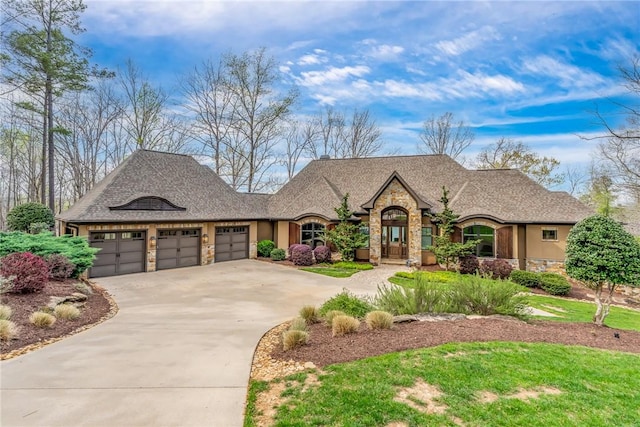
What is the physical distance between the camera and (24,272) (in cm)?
859

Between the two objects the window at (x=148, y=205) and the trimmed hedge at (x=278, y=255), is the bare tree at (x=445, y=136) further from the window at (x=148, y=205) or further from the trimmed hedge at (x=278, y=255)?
the window at (x=148, y=205)

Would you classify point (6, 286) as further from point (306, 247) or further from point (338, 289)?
point (306, 247)

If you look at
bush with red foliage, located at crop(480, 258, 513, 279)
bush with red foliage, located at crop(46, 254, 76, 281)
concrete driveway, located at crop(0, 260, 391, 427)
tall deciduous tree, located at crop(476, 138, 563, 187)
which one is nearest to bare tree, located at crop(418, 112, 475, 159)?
tall deciduous tree, located at crop(476, 138, 563, 187)

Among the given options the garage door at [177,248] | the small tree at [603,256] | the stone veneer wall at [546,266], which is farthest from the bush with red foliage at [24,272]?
the stone veneer wall at [546,266]

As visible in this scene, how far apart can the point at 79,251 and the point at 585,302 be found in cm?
2011

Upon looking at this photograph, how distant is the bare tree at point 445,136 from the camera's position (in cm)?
3322

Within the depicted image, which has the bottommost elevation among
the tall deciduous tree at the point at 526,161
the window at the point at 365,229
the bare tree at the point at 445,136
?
the window at the point at 365,229

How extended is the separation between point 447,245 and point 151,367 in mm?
15099

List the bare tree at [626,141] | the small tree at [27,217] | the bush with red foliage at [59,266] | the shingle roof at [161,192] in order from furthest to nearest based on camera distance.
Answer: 1. the small tree at [27,217]
2. the shingle roof at [161,192]
3. the bare tree at [626,141]
4. the bush with red foliage at [59,266]

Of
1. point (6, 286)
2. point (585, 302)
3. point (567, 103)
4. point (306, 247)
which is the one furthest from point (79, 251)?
point (567, 103)

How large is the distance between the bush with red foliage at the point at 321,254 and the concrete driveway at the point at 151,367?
7401 mm

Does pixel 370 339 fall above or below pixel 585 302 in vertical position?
above

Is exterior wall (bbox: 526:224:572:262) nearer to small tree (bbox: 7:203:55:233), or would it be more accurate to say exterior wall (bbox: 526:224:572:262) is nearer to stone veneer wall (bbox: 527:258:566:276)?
stone veneer wall (bbox: 527:258:566:276)

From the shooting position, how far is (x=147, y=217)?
1548cm
